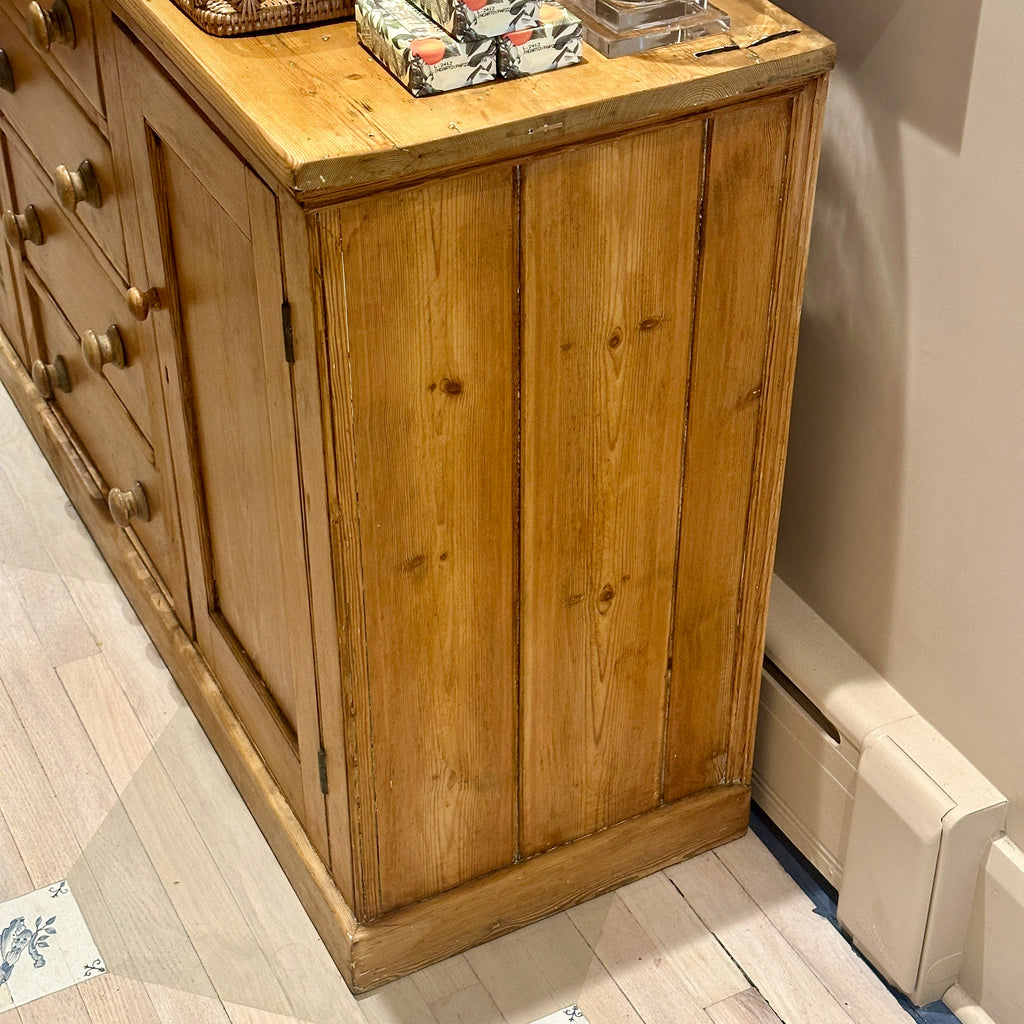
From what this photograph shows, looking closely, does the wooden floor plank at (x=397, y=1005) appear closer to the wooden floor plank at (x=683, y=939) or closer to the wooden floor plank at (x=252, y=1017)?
the wooden floor plank at (x=252, y=1017)

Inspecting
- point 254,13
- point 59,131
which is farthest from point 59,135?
point 254,13

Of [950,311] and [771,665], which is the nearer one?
[950,311]

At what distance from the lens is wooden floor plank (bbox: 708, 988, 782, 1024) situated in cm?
155

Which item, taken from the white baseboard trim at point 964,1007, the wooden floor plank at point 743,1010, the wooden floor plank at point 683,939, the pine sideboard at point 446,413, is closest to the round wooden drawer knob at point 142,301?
the pine sideboard at point 446,413

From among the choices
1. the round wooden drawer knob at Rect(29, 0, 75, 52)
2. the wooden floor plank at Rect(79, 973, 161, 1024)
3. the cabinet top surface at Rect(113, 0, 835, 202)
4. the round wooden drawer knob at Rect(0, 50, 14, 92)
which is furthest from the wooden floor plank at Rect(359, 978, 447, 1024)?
the round wooden drawer knob at Rect(0, 50, 14, 92)

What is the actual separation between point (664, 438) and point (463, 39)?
43cm

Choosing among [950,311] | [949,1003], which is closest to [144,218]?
[950,311]

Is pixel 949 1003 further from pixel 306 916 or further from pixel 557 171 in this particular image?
pixel 557 171

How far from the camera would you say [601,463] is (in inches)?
54.1

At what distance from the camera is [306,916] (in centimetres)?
166

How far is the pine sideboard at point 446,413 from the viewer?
1.16 m

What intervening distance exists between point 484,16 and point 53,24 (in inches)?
23.5

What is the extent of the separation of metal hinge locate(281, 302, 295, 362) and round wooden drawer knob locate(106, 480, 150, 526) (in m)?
0.69

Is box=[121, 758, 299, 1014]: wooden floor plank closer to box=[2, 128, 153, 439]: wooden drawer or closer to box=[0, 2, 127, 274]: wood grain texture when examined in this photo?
box=[2, 128, 153, 439]: wooden drawer
